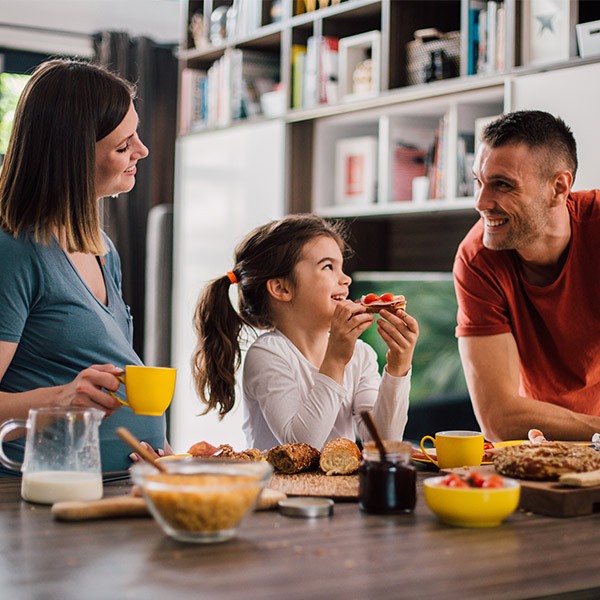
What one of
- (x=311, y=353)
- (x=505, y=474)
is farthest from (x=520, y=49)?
(x=505, y=474)

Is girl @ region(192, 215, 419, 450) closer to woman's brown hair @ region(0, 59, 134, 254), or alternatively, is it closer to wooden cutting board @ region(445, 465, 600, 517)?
woman's brown hair @ region(0, 59, 134, 254)

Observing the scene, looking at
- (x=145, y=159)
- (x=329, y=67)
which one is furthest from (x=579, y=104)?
(x=145, y=159)

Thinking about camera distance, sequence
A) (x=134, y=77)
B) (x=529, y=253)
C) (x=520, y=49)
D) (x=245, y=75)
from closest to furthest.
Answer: (x=529, y=253) → (x=520, y=49) → (x=245, y=75) → (x=134, y=77)

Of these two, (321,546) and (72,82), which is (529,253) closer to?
(72,82)

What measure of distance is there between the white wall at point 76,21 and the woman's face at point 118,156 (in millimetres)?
3764

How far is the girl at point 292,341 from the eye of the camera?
6.89 ft

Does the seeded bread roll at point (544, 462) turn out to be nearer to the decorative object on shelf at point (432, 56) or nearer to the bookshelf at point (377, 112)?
the bookshelf at point (377, 112)

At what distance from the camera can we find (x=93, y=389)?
164cm

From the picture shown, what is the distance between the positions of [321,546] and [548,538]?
1.07 ft

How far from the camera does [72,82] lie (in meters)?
2.00

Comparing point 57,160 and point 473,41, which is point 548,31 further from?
point 57,160

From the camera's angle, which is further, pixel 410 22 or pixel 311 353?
pixel 410 22

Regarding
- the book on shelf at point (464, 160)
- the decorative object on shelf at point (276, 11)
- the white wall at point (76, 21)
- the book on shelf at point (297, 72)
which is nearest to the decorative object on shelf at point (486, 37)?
the book on shelf at point (464, 160)

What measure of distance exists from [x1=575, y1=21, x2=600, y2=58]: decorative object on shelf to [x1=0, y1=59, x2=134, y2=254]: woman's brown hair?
72.8 inches
